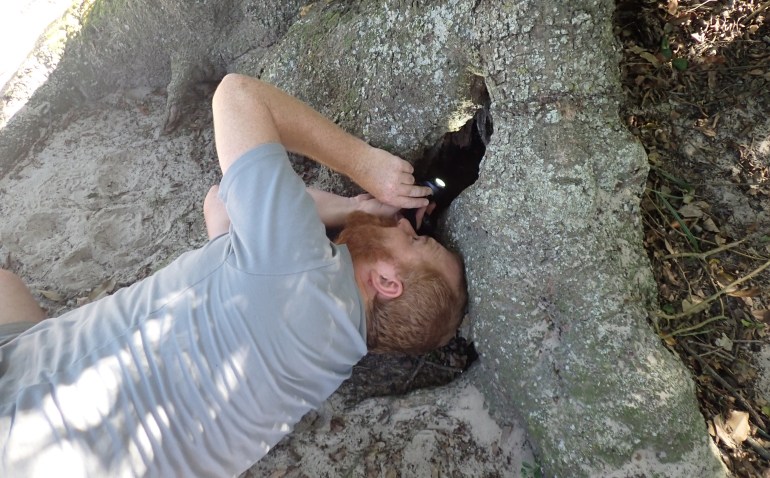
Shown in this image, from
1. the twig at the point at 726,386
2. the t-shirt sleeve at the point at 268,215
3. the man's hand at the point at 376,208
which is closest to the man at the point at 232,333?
the t-shirt sleeve at the point at 268,215

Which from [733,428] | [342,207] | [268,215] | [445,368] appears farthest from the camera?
[445,368]

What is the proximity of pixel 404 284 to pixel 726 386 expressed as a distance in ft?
4.16

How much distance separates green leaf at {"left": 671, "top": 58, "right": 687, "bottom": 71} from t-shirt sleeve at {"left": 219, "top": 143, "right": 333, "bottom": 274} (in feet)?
6.14

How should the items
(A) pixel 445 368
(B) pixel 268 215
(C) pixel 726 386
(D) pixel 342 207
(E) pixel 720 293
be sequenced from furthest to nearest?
(A) pixel 445 368 → (D) pixel 342 207 → (E) pixel 720 293 → (C) pixel 726 386 → (B) pixel 268 215

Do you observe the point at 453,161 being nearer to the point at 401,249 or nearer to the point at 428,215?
the point at 428,215

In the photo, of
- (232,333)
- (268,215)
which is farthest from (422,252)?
(232,333)

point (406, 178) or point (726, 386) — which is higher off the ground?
point (406, 178)

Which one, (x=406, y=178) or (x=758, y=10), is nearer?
(x=406, y=178)

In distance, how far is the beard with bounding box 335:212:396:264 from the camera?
2021 millimetres

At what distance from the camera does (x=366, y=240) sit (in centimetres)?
204

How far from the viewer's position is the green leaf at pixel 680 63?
246 centimetres

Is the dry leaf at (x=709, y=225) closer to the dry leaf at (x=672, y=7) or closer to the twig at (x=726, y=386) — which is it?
the twig at (x=726, y=386)

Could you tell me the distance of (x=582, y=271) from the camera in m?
1.77

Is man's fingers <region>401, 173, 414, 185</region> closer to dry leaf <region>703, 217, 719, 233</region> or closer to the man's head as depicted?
the man's head
